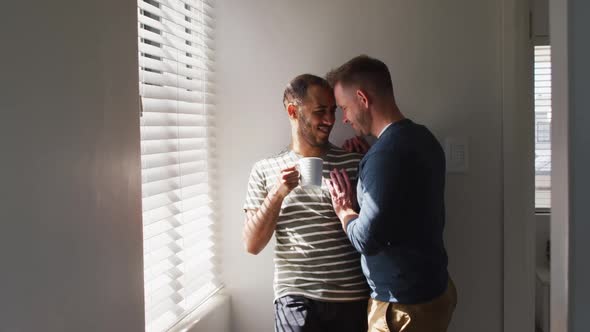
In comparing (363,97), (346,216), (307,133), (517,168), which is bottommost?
(346,216)

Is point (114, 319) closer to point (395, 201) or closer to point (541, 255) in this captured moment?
point (395, 201)

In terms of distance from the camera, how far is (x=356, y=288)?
6.53 ft

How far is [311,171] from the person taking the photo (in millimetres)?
1843

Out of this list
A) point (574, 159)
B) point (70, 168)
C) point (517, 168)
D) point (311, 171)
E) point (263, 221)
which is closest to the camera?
point (574, 159)

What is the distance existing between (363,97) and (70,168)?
3.31 ft

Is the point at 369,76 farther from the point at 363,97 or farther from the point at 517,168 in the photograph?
the point at 517,168

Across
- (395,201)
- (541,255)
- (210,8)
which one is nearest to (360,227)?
(395,201)

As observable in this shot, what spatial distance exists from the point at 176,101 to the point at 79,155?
86 cm

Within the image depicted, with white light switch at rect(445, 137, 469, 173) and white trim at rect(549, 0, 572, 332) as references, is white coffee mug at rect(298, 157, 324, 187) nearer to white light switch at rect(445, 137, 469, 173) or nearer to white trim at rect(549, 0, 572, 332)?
white light switch at rect(445, 137, 469, 173)

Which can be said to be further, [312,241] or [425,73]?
[425,73]

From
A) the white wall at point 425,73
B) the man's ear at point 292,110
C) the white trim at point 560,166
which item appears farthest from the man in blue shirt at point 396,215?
the white trim at point 560,166

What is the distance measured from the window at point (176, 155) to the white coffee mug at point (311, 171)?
0.45m

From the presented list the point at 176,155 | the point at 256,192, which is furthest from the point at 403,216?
the point at 176,155

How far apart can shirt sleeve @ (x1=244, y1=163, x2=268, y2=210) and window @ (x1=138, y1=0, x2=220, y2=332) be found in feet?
0.77
